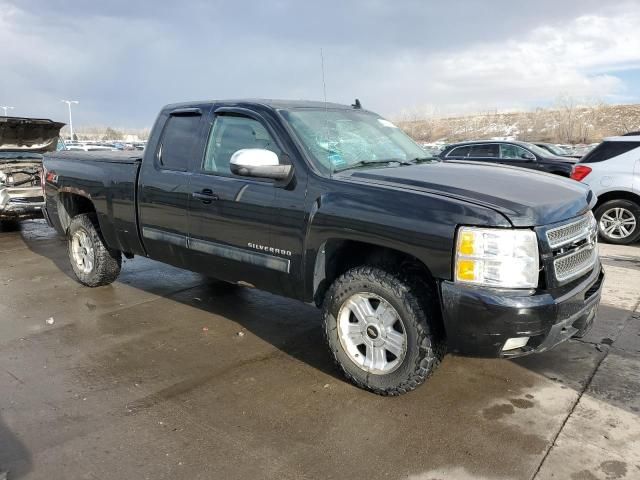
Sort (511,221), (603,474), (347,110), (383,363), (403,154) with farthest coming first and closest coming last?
(347,110), (403,154), (383,363), (511,221), (603,474)

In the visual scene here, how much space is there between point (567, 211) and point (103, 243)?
453 centimetres

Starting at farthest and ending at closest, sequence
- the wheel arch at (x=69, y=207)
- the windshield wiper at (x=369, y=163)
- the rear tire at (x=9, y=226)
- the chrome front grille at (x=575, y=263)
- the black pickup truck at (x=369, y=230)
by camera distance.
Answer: the rear tire at (x=9, y=226) → the wheel arch at (x=69, y=207) → the windshield wiper at (x=369, y=163) → the chrome front grille at (x=575, y=263) → the black pickup truck at (x=369, y=230)

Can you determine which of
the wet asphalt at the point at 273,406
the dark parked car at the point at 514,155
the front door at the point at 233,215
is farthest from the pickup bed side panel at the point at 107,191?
the dark parked car at the point at 514,155

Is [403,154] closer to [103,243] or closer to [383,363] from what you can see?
[383,363]

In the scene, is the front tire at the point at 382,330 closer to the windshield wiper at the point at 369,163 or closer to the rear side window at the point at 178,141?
the windshield wiper at the point at 369,163

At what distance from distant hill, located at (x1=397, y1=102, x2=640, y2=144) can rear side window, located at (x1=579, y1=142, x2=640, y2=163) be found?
45464 millimetres

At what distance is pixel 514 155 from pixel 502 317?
10943mm

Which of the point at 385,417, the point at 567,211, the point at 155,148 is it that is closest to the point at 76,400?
the point at 385,417

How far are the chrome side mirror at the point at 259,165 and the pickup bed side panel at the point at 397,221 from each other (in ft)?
1.07

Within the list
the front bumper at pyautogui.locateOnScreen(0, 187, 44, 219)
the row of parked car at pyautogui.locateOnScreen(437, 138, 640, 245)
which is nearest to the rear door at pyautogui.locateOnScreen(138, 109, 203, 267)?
the front bumper at pyautogui.locateOnScreen(0, 187, 44, 219)

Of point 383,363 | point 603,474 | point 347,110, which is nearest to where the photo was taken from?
point 603,474

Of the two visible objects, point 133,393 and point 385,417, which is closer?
point 385,417

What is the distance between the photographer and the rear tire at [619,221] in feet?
26.2

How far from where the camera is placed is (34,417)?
3.22 meters
